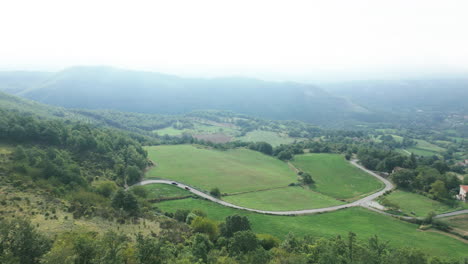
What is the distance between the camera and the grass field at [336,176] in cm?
9512

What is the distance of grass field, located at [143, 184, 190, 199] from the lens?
76.9 metres

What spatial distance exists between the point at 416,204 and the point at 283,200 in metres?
40.1

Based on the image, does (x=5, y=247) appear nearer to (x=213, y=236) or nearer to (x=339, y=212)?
(x=213, y=236)

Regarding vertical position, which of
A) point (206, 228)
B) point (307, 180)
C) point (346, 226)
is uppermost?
point (206, 228)

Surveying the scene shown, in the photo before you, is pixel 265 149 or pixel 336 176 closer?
pixel 336 176

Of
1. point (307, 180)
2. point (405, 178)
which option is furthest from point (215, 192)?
point (405, 178)

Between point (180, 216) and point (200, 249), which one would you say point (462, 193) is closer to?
point (180, 216)

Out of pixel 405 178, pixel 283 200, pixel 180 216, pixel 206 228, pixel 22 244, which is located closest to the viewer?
pixel 22 244

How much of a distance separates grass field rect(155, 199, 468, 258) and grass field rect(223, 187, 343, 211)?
622cm

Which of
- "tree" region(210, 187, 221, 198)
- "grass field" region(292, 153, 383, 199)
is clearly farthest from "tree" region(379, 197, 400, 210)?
"tree" region(210, 187, 221, 198)

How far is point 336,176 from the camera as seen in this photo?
110 metres

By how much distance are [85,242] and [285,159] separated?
368ft

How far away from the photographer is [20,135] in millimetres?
75812

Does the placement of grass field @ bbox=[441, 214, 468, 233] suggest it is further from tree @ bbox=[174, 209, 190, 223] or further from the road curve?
tree @ bbox=[174, 209, 190, 223]
